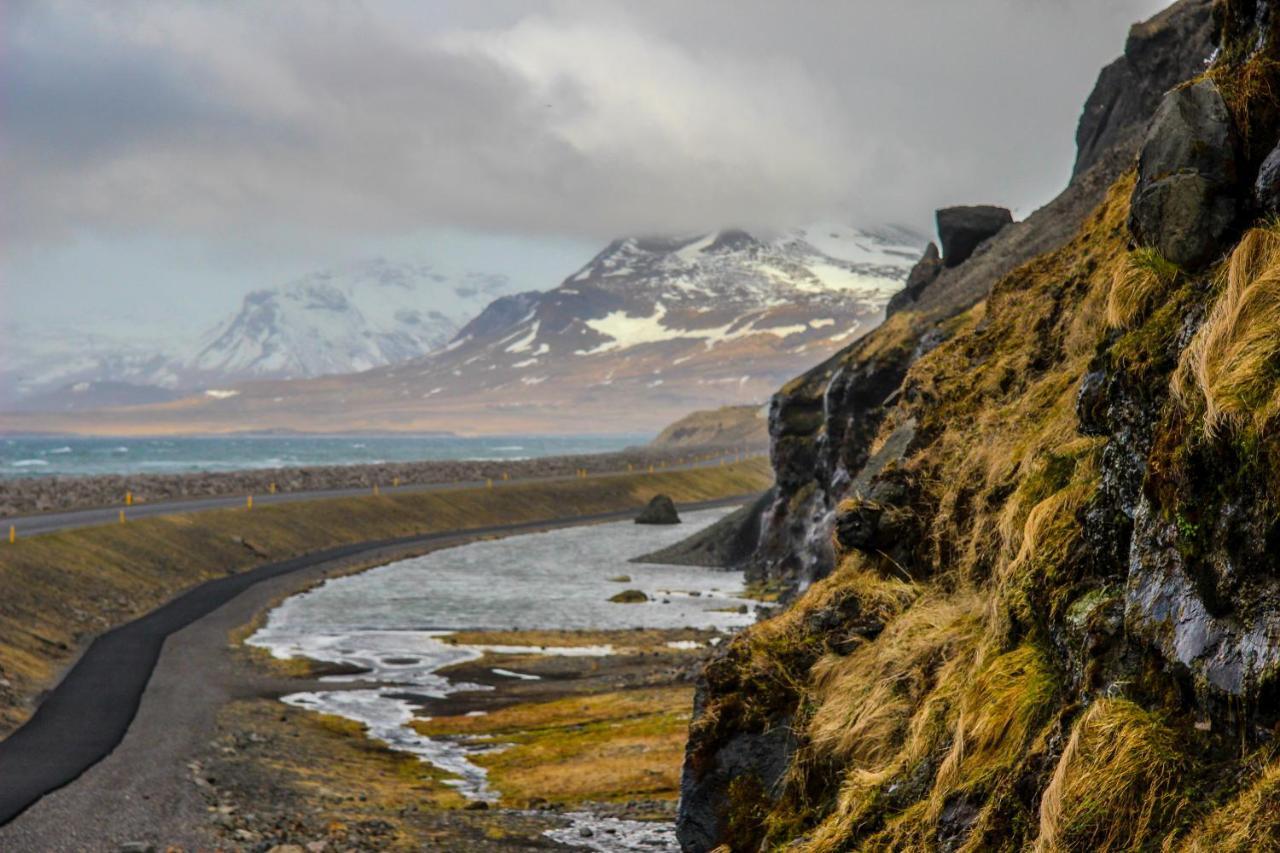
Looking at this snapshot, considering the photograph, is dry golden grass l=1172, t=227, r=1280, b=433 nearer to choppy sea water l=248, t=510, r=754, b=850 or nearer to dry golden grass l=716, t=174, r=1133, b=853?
dry golden grass l=716, t=174, r=1133, b=853

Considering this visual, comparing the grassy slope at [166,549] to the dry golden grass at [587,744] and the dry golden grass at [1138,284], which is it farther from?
the dry golden grass at [1138,284]

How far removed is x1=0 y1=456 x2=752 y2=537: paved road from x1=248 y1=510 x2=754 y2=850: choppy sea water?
1472cm

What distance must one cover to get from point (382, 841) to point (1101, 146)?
5514 cm

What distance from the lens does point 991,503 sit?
11.5 metres

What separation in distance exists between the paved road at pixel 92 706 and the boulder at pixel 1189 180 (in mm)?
21597

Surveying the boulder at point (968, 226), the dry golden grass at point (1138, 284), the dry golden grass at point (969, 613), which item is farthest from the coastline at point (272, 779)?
the boulder at point (968, 226)

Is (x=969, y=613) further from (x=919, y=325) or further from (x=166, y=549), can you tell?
(x=166, y=549)

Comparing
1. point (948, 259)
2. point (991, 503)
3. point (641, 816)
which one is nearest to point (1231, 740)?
point (991, 503)

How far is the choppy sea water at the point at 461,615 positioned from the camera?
104 feet

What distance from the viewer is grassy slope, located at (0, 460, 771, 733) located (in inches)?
1694

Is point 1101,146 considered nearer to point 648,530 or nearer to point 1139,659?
point 648,530

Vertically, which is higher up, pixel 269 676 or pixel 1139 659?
pixel 1139 659

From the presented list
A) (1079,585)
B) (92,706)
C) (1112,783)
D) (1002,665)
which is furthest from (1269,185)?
(92,706)

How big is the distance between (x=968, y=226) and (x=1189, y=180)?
52.7m
